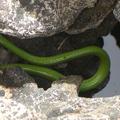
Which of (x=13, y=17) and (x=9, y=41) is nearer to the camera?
(x=13, y=17)

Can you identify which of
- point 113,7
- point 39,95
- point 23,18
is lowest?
point 39,95

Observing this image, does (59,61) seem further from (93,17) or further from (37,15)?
(37,15)

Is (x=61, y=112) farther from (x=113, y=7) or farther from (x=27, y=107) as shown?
(x=113, y=7)

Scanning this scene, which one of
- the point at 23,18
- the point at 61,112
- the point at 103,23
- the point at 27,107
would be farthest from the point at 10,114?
the point at 103,23

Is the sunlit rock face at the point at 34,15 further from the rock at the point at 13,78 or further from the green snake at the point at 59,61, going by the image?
the green snake at the point at 59,61

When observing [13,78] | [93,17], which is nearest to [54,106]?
[13,78]

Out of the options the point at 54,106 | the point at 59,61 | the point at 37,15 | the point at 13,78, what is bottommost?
the point at 54,106

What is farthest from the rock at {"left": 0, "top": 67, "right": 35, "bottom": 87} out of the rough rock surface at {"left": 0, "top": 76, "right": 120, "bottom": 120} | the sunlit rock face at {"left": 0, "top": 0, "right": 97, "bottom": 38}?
the sunlit rock face at {"left": 0, "top": 0, "right": 97, "bottom": 38}

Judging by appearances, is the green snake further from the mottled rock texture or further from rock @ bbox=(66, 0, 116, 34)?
the mottled rock texture
